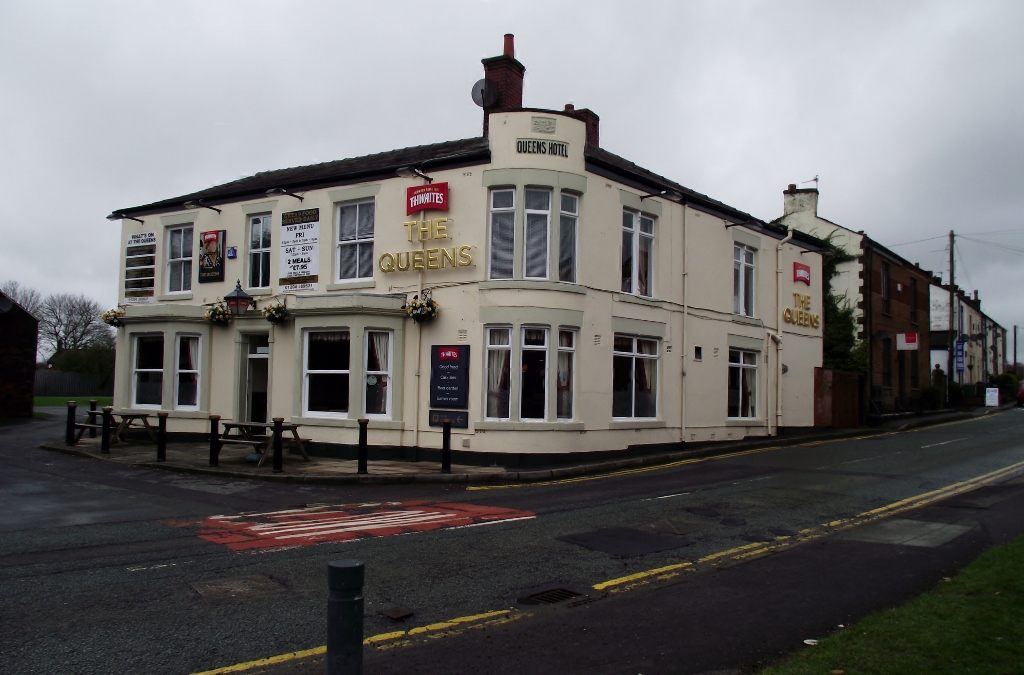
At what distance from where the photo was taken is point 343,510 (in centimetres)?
1119

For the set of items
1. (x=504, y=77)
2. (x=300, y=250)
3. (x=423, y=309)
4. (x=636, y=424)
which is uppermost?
(x=504, y=77)

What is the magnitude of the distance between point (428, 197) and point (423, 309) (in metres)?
2.55

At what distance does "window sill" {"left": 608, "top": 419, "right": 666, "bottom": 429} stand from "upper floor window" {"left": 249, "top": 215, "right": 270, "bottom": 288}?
9.54 metres

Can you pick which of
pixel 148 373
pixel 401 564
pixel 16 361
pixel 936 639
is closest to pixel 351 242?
pixel 148 373

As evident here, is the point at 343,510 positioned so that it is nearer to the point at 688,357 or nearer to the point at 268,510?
the point at 268,510

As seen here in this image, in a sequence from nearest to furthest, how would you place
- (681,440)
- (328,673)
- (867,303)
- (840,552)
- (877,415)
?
(328,673), (840,552), (681,440), (877,415), (867,303)

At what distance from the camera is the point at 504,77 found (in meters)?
18.4

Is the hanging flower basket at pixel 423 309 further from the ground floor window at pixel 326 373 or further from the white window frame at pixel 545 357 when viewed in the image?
the white window frame at pixel 545 357

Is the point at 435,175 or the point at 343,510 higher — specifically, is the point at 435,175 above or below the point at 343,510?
above

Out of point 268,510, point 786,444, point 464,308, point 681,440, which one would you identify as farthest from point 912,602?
point 786,444

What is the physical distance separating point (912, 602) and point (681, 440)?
13.1 metres

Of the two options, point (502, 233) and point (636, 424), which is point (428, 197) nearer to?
point (502, 233)

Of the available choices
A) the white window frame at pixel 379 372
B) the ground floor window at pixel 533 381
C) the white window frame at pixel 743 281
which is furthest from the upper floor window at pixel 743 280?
the white window frame at pixel 379 372

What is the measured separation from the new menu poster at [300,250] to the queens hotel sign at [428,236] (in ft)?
7.34
